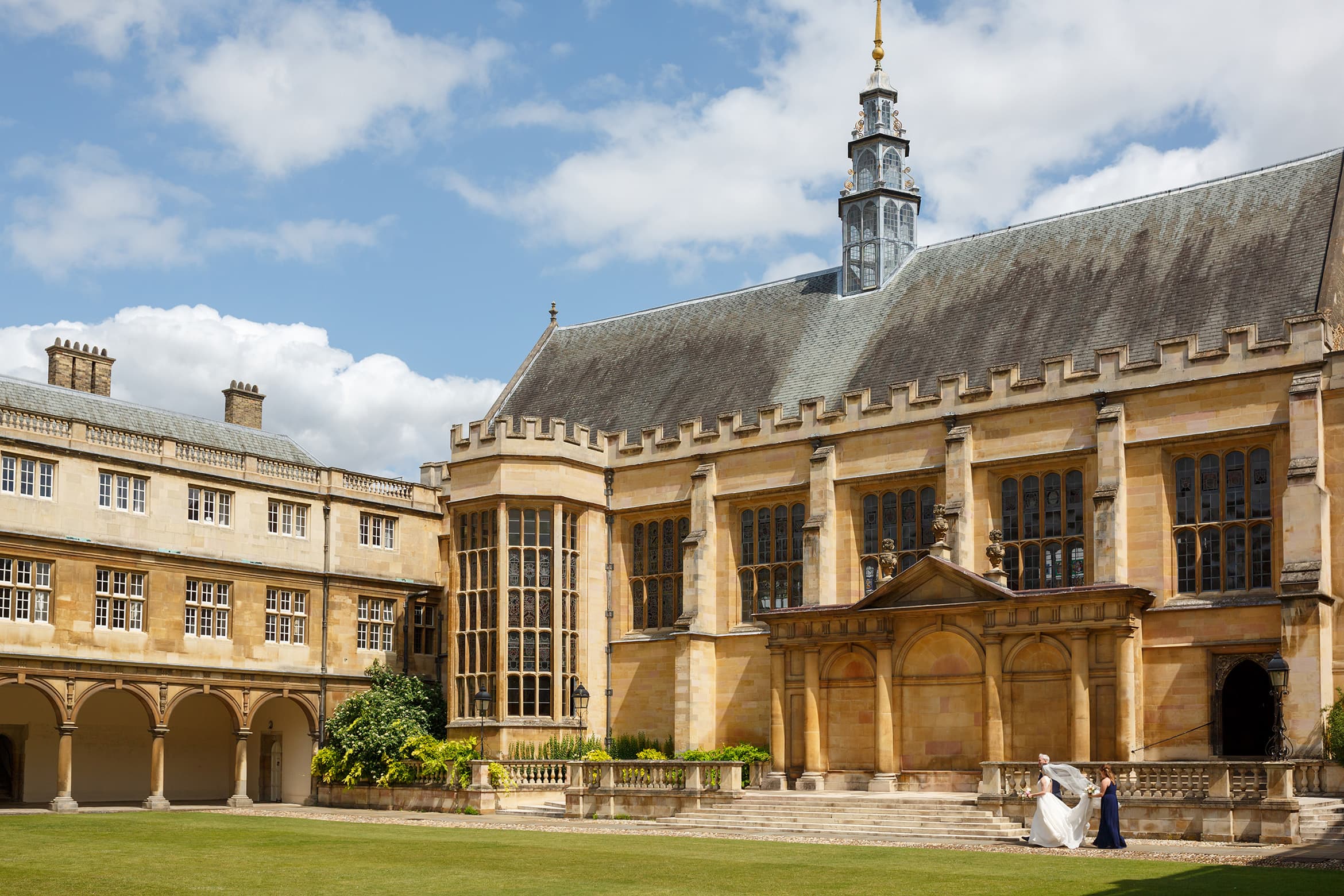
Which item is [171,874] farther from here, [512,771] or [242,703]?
[242,703]

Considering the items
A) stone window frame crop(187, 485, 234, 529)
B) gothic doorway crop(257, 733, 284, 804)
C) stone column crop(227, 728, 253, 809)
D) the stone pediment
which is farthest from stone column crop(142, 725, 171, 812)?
the stone pediment

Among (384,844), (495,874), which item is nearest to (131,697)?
(384,844)

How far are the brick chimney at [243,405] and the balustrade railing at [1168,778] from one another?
30.5 m

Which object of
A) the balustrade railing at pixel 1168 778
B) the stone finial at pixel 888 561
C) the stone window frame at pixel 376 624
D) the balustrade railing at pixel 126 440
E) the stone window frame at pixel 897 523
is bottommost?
the balustrade railing at pixel 1168 778

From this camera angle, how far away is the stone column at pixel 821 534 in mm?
37438

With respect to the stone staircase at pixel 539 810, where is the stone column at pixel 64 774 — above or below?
above

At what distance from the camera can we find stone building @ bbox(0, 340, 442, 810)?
122 feet

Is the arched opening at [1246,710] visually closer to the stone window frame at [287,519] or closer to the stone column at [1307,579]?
the stone column at [1307,579]

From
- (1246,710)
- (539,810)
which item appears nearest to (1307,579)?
(1246,710)

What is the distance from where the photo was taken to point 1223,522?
105ft

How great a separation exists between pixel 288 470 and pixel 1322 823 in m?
28.7

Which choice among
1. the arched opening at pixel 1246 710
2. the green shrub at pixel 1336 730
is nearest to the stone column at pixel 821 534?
the arched opening at pixel 1246 710

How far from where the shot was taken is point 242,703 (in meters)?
40.9

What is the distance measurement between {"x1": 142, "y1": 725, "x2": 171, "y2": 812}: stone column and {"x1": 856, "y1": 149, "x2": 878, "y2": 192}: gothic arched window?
980 inches
